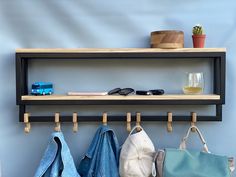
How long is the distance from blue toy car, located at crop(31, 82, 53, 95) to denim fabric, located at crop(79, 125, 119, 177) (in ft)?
0.88

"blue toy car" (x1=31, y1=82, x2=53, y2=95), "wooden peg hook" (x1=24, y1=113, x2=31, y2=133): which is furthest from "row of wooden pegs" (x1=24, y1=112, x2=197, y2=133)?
"blue toy car" (x1=31, y1=82, x2=53, y2=95)

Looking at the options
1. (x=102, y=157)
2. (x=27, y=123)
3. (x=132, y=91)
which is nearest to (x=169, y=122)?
(x=132, y=91)

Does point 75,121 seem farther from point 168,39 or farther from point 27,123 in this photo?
point 168,39

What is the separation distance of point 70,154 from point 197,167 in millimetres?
506

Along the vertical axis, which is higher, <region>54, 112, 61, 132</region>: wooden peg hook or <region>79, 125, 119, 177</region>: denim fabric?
<region>54, 112, 61, 132</region>: wooden peg hook

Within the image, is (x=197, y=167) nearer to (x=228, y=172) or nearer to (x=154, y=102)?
(x=228, y=172)

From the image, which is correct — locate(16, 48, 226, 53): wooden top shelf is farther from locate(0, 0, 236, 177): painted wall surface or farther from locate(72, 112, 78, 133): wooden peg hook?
locate(72, 112, 78, 133): wooden peg hook

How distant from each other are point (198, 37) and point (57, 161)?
2.48 ft

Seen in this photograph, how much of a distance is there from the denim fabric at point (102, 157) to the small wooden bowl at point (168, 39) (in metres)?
0.41

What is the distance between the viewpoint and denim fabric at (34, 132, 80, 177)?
53.1 inches

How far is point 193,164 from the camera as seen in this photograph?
1.32m

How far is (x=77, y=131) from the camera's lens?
1.50 m

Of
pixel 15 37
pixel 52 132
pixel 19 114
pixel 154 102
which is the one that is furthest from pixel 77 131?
pixel 15 37

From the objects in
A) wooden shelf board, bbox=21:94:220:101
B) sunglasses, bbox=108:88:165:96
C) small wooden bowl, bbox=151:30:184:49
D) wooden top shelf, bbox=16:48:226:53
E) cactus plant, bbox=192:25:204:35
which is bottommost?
wooden shelf board, bbox=21:94:220:101
